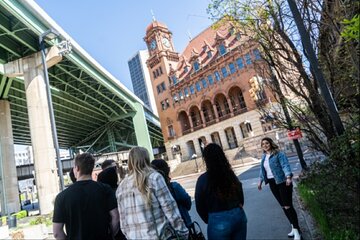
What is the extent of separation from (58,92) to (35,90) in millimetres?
13150

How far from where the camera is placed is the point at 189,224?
12.5ft

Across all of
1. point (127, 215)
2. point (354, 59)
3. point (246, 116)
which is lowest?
point (127, 215)

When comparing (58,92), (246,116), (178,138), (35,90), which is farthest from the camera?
(178,138)

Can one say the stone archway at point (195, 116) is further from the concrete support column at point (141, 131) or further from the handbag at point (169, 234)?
the handbag at point (169, 234)

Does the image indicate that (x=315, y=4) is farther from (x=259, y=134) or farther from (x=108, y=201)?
(x=259, y=134)

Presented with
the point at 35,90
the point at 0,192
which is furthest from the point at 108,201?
the point at 0,192

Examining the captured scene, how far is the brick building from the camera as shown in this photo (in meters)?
45.3

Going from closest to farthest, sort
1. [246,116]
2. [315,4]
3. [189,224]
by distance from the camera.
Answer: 1. [189,224]
2. [315,4]
3. [246,116]

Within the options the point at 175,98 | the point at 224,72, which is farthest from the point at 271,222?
the point at 175,98

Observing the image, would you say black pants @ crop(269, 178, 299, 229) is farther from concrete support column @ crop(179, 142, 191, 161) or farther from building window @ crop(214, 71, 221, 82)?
concrete support column @ crop(179, 142, 191, 161)

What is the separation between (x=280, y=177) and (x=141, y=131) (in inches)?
1500

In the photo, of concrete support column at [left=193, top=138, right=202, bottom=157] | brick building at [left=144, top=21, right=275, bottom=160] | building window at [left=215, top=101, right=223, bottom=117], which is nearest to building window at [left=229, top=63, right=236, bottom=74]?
brick building at [left=144, top=21, right=275, bottom=160]

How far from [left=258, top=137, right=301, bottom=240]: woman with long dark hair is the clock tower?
50.0 meters

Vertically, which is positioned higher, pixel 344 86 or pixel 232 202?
pixel 344 86
